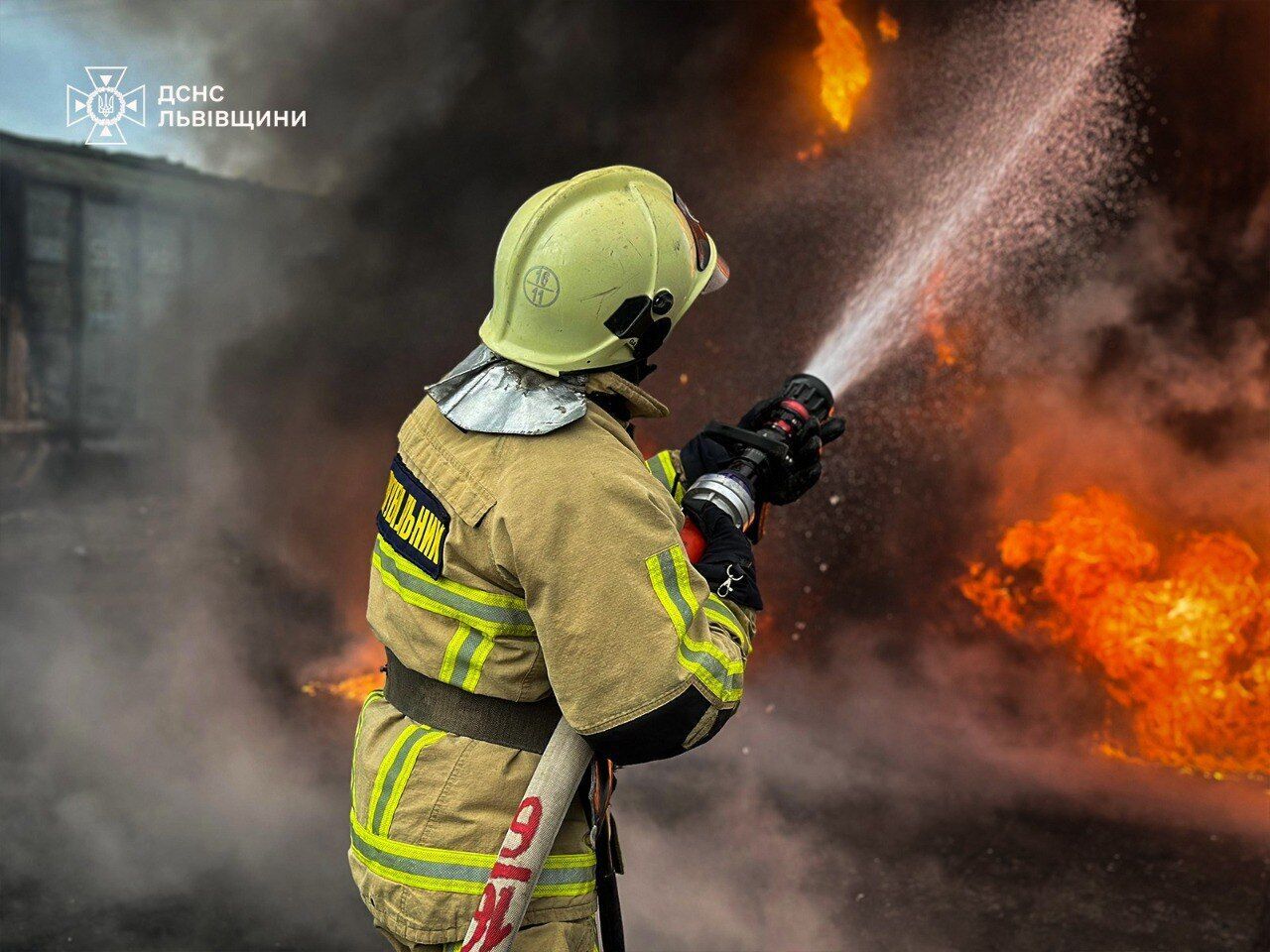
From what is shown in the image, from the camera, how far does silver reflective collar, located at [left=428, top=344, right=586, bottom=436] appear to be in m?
1.83

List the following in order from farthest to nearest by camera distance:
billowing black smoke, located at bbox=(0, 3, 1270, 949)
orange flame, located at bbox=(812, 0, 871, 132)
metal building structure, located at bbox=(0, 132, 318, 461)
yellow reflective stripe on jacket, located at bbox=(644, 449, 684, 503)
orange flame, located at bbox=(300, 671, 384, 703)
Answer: metal building structure, located at bbox=(0, 132, 318, 461) < orange flame, located at bbox=(812, 0, 871, 132) < orange flame, located at bbox=(300, 671, 384, 703) < billowing black smoke, located at bbox=(0, 3, 1270, 949) < yellow reflective stripe on jacket, located at bbox=(644, 449, 684, 503)

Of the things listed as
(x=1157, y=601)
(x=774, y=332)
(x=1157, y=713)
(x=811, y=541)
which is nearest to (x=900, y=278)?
(x=774, y=332)

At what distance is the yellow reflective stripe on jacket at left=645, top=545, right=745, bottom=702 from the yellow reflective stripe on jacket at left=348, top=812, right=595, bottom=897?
43cm

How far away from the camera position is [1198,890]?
446 cm

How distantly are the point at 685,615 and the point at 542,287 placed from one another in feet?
1.86

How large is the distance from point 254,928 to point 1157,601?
4.41 m

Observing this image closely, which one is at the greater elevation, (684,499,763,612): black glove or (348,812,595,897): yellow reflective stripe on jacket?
(684,499,763,612): black glove

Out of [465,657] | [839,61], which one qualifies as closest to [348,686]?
[839,61]

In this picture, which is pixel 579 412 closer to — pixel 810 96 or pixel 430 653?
pixel 430 653

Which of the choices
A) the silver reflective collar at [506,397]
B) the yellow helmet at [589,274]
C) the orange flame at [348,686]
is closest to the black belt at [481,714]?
the silver reflective collar at [506,397]

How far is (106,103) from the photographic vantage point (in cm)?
703

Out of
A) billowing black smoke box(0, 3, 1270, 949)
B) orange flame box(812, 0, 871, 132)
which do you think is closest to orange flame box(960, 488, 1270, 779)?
billowing black smoke box(0, 3, 1270, 949)

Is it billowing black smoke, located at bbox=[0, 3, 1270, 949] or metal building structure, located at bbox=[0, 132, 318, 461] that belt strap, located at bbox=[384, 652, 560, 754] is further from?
metal building structure, located at bbox=[0, 132, 318, 461]

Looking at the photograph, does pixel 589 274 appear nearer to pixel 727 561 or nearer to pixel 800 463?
pixel 727 561
